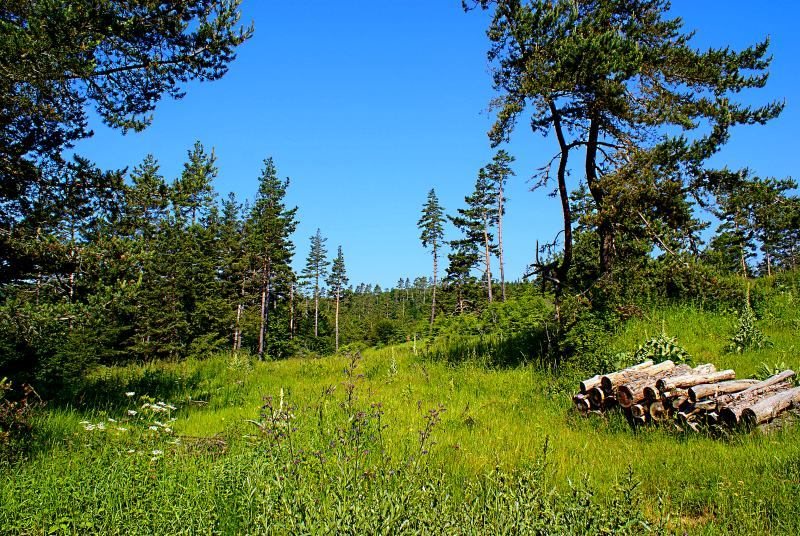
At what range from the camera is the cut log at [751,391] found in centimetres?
604

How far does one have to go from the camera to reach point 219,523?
3.49 meters

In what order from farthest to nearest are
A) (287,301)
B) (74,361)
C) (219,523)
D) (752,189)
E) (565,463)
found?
1. (287,301)
2. (74,361)
3. (752,189)
4. (565,463)
5. (219,523)

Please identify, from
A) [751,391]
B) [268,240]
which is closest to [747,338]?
[751,391]

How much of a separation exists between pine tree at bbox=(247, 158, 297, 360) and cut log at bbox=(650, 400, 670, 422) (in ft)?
128

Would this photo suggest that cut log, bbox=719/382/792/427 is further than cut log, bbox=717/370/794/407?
No

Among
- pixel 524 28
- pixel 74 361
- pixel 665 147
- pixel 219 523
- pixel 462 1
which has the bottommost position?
pixel 219 523

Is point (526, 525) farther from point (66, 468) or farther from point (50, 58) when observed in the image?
point (50, 58)

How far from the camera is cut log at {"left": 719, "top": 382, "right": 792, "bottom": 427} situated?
572 centimetres

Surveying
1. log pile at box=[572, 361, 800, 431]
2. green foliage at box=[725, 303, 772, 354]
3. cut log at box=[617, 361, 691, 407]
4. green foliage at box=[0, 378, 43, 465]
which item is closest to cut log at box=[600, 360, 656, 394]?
log pile at box=[572, 361, 800, 431]

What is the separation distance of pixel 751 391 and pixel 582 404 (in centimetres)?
228

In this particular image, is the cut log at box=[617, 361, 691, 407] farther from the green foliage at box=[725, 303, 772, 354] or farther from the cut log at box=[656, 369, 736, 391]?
the green foliage at box=[725, 303, 772, 354]

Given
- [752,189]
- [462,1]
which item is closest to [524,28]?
[462,1]

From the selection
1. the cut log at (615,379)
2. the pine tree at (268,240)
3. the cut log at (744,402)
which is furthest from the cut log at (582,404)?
the pine tree at (268,240)

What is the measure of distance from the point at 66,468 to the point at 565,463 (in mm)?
5394
